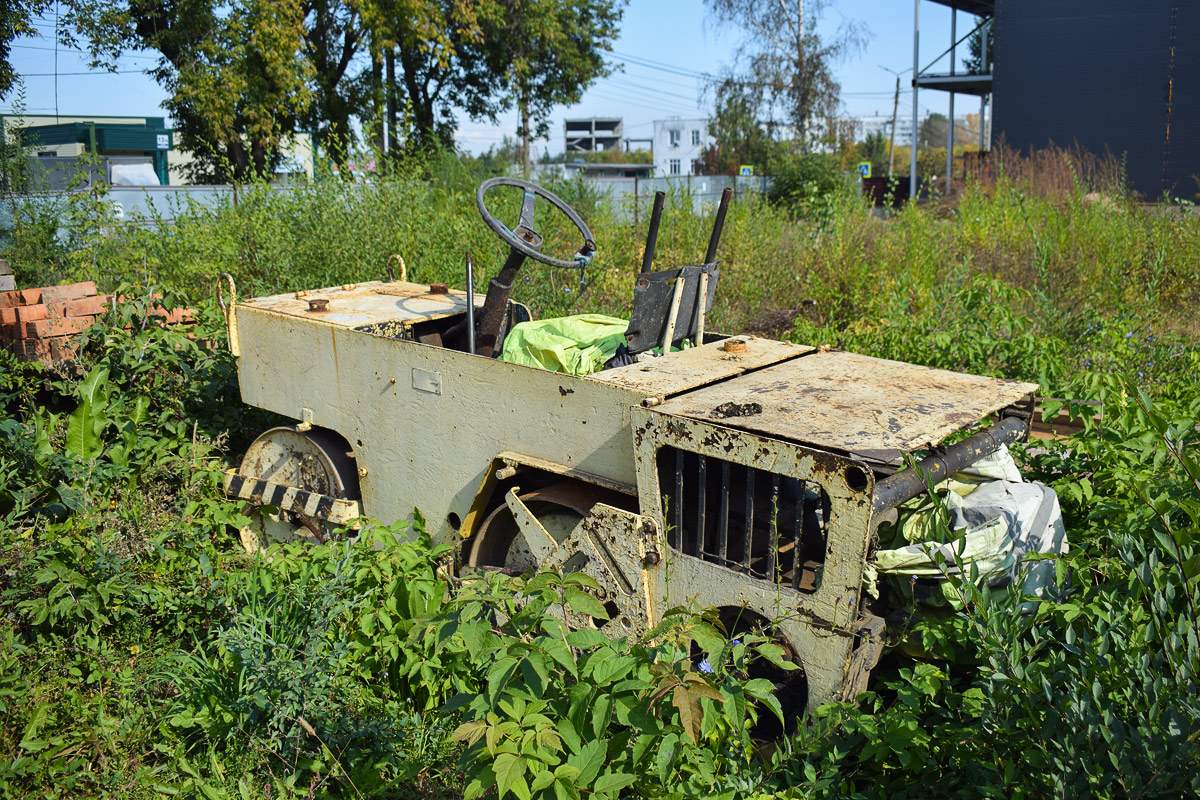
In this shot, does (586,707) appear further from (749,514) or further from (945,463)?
(945,463)

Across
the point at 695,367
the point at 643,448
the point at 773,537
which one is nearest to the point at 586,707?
the point at 773,537

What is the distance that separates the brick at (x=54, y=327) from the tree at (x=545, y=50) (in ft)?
55.9

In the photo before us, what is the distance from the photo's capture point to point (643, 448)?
2795 millimetres

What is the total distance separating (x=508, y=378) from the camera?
3.25 m

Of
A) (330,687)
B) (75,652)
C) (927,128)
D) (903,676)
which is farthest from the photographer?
(927,128)

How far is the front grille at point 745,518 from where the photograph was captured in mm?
2615

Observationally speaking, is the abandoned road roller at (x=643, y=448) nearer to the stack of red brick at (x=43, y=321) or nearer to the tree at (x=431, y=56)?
the stack of red brick at (x=43, y=321)

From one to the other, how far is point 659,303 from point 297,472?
2.07m

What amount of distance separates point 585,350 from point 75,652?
2.25 m

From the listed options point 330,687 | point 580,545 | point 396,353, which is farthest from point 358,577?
point 396,353

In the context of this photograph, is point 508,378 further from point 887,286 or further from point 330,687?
point 887,286

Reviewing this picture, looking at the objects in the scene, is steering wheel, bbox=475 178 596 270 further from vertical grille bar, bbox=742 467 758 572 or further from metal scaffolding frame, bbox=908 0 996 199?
metal scaffolding frame, bbox=908 0 996 199

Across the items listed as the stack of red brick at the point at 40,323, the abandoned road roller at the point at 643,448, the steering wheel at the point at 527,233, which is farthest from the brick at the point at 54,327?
the steering wheel at the point at 527,233

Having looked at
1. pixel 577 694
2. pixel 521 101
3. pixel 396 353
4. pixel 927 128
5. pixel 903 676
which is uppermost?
pixel 927 128
